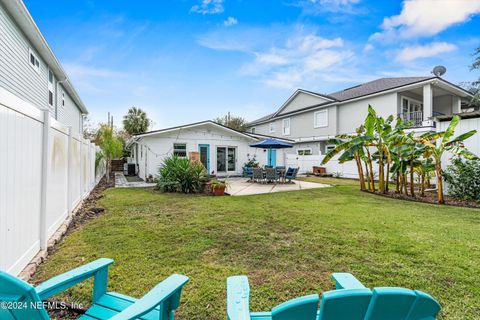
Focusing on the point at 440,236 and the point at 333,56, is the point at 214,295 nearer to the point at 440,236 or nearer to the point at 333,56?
the point at 440,236

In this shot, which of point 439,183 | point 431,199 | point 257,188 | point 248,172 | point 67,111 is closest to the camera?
point 439,183

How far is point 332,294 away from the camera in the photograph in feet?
3.84

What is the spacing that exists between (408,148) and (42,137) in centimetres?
1190

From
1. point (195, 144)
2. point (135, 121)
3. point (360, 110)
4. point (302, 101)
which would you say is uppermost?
point (135, 121)

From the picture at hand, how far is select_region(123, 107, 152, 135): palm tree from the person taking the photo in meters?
40.2

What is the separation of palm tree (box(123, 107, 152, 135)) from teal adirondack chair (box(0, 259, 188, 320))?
135ft

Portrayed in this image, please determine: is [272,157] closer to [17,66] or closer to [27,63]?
[27,63]

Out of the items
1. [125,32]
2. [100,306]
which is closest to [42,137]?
[100,306]

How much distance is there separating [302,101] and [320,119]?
3.43 m

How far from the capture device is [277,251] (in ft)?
14.4

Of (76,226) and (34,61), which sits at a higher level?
(34,61)

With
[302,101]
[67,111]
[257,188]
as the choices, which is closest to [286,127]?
[302,101]

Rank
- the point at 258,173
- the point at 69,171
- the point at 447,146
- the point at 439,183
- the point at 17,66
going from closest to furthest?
the point at 69,171, the point at 17,66, the point at 439,183, the point at 447,146, the point at 258,173

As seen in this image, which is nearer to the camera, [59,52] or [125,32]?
[125,32]
